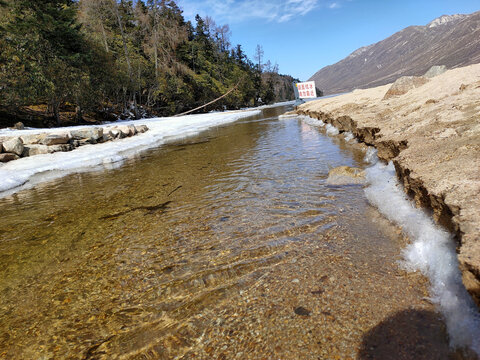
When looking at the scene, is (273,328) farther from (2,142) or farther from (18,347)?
(2,142)

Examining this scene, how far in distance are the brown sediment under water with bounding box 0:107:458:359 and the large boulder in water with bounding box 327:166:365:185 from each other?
0.64 feet

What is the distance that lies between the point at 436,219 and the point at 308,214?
1387mm

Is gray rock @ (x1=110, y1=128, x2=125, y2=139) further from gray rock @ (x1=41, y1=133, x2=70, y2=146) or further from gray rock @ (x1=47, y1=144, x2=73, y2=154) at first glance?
gray rock @ (x1=47, y1=144, x2=73, y2=154)

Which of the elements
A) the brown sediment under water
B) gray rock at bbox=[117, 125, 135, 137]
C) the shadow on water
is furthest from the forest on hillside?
the shadow on water

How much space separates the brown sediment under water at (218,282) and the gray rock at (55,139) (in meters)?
7.99

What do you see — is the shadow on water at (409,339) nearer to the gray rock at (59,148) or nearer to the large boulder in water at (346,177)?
the large boulder in water at (346,177)

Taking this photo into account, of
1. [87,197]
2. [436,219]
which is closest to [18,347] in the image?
[436,219]

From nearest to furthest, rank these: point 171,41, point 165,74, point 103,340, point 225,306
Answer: point 103,340
point 225,306
point 165,74
point 171,41

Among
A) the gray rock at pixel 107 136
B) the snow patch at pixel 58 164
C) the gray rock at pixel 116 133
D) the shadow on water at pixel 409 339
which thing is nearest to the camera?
the shadow on water at pixel 409 339

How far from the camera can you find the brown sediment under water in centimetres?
173

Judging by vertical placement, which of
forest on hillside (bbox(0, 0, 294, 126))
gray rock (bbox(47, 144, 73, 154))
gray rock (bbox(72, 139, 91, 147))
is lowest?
gray rock (bbox(47, 144, 73, 154))

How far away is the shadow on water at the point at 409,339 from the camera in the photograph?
57.9 inches

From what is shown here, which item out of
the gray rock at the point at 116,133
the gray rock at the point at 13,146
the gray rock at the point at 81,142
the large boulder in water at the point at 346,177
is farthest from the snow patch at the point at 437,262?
the gray rock at the point at 116,133

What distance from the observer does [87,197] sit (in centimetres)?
561
